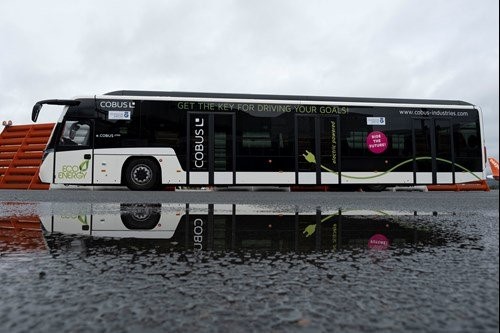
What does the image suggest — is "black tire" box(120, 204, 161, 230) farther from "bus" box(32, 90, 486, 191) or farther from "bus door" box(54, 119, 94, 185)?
"bus door" box(54, 119, 94, 185)

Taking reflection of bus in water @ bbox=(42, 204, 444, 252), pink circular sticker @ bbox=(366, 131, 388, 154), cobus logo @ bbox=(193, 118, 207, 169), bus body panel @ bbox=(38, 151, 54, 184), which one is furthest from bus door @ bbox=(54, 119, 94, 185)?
pink circular sticker @ bbox=(366, 131, 388, 154)

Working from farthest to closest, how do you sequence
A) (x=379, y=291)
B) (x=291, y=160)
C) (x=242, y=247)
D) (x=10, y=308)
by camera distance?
1. (x=291, y=160)
2. (x=242, y=247)
3. (x=379, y=291)
4. (x=10, y=308)

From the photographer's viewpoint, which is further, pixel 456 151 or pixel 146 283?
pixel 456 151

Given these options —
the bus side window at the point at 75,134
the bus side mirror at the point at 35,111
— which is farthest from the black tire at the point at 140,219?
the bus side mirror at the point at 35,111

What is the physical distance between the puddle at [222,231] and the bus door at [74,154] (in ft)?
21.0

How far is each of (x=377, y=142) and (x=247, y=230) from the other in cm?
982

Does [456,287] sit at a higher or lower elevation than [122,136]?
lower

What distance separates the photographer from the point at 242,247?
262 cm

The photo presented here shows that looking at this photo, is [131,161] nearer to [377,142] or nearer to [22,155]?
[377,142]

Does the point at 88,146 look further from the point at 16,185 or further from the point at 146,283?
the point at 146,283

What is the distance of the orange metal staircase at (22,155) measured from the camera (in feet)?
48.0

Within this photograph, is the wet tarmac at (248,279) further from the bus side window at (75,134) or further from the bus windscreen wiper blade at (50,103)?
the bus windscreen wiper blade at (50,103)

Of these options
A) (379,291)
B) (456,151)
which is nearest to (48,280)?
(379,291)

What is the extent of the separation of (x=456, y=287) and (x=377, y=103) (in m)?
11.5
